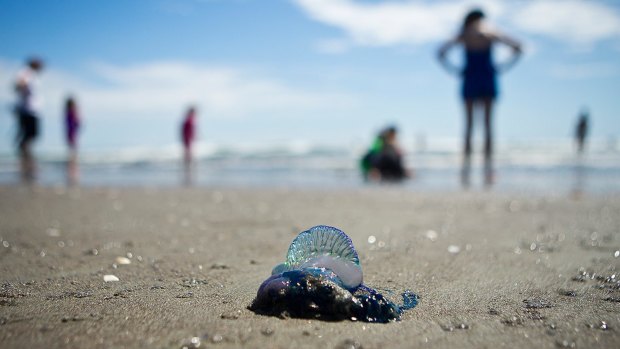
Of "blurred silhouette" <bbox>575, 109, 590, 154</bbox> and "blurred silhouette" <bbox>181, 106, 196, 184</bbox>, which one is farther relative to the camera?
"blurred silhouette" <bbox>575, 109, 590, 154</bbox>

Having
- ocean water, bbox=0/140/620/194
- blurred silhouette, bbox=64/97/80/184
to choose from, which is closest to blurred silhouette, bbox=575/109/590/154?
ocean water, bbox=0/140/620/194

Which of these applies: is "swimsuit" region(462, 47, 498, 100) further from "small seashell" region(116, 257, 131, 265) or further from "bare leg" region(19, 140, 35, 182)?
"bare leg" region(19, 140, 35, 182)

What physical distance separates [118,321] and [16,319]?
29 cm

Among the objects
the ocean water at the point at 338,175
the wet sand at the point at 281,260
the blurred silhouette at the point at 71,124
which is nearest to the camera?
the wet sand at the point at 281,260

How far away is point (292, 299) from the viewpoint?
4.70ft

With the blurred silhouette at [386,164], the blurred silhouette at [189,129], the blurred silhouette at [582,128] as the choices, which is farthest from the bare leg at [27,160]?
the blurred silhouette at [582,128]

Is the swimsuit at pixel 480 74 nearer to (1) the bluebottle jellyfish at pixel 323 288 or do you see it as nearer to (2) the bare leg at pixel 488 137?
(2) the bare leg at pixel 488 137

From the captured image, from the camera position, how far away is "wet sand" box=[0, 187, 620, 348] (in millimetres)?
1341

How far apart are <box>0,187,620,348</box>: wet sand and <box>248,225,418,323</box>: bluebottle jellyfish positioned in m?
0.04

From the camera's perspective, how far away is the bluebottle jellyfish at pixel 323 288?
4.66 feet

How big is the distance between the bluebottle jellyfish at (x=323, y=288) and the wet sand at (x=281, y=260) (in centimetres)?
4

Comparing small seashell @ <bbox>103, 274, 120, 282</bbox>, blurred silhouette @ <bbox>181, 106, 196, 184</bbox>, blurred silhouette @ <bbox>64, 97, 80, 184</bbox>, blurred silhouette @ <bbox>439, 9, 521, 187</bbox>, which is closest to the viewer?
small seashell @ <bbox>103, 274, 120, 282</bbox>

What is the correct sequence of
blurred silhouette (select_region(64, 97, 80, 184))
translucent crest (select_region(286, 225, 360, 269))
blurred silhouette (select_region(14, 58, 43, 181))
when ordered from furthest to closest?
blurred silhouette (select_region(64, 97, 80, 184)), blurred silhouette (select_region(14, 58, 43, 181)), translucent crest (select_region(286, 225, 360, 269))

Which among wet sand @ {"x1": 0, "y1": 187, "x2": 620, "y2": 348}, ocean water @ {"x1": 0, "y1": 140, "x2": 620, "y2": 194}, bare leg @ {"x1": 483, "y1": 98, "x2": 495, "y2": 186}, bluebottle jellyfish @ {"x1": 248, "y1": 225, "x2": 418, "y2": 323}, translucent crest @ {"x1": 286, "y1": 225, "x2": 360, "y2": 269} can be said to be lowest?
ocean water @ {"x1": 0, "y1": 140, "x2": 620, "y2": 194}
